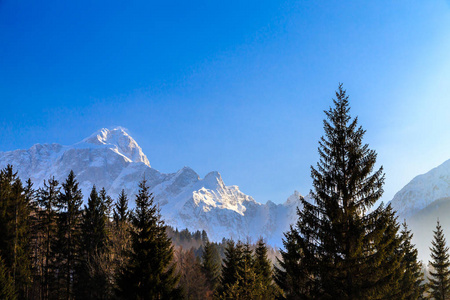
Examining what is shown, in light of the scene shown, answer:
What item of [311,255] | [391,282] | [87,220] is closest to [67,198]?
[87,220]

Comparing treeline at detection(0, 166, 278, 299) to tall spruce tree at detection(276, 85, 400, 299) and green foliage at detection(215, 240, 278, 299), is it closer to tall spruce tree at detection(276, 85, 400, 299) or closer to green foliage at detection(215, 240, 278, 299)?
green foliage at detection(215, 240, 278, 299)

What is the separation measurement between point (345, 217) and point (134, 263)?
11.9 meters

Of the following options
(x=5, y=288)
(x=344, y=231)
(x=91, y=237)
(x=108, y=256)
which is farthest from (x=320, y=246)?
(x=91, y=237)

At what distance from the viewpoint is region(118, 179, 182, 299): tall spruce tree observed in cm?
1925

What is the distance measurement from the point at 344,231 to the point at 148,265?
36.7 ft

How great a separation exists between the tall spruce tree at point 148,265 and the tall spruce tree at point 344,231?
8.07 metres

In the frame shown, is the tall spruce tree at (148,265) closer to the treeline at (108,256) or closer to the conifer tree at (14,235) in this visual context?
the treeline at (108,256)

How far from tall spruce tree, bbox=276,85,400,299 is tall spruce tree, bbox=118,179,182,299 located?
8067 millimetres

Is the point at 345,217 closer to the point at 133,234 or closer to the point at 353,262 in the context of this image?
the point at 353,262

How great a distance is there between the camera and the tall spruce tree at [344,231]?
45.0 ft

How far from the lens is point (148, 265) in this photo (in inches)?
771

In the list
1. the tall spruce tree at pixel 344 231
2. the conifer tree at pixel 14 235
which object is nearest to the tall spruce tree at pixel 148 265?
the tall spruce tree at pixel 344 231

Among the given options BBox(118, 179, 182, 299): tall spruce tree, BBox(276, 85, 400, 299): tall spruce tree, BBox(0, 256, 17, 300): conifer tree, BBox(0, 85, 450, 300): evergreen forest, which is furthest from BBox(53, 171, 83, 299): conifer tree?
BBox(276, 85, 400, 299): tall spruce tree

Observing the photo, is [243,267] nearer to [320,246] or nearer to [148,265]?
[148,265]
